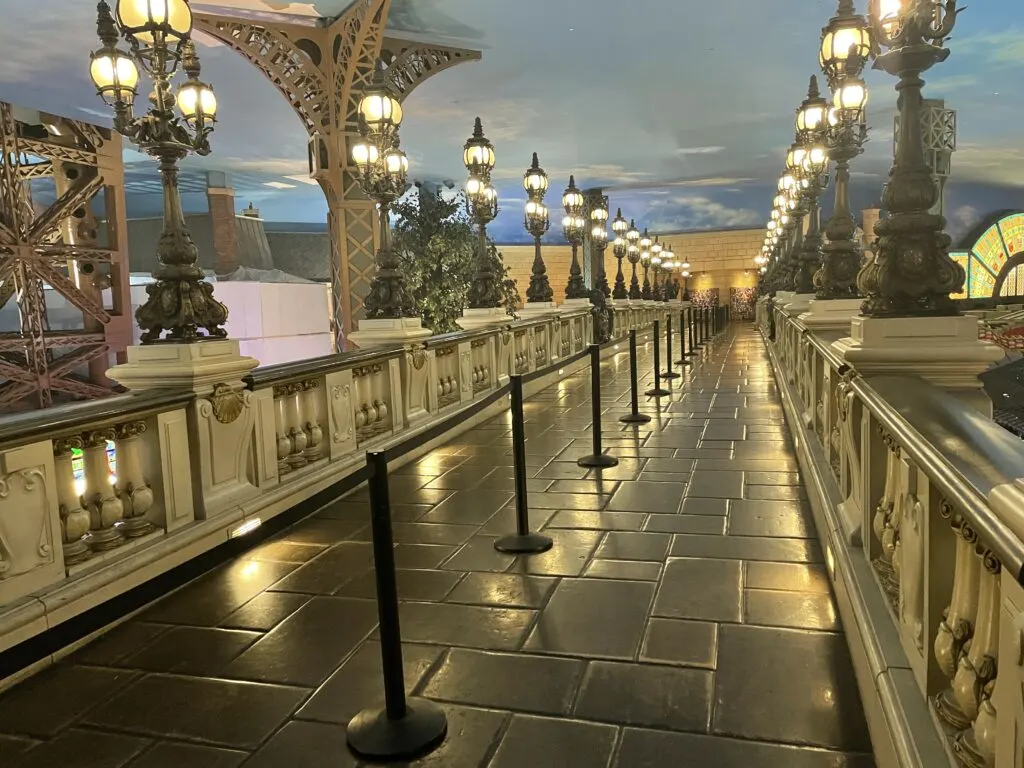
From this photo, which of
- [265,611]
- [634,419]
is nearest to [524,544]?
[265,611]

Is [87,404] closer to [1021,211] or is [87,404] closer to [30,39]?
[30,39]

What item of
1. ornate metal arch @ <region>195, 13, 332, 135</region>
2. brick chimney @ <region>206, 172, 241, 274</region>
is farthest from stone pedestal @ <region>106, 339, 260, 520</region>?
brick chimney @ <region>206, 172, 241, 274</region>

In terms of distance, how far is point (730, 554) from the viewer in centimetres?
465

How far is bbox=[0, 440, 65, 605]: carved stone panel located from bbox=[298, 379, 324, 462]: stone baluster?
98.9 inches

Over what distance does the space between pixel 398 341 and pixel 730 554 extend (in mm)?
4408

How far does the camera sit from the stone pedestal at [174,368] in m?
4.89

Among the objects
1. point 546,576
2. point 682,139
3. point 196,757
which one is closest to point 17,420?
point 196,757

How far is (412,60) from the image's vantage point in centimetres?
1948

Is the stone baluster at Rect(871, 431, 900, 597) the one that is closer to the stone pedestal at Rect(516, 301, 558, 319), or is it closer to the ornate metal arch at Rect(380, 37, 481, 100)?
the stone pedestal at Rect(516, 301, 558, 319)

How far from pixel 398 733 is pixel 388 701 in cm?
12

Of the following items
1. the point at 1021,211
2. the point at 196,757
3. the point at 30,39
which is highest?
the point at 30,39

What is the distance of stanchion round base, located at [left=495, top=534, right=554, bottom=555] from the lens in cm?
483

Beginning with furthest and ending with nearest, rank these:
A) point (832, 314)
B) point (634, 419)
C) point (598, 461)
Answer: point (634, 419), point (832, 314), point (598, 461)

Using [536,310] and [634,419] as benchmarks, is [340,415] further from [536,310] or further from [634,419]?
[536,310]
